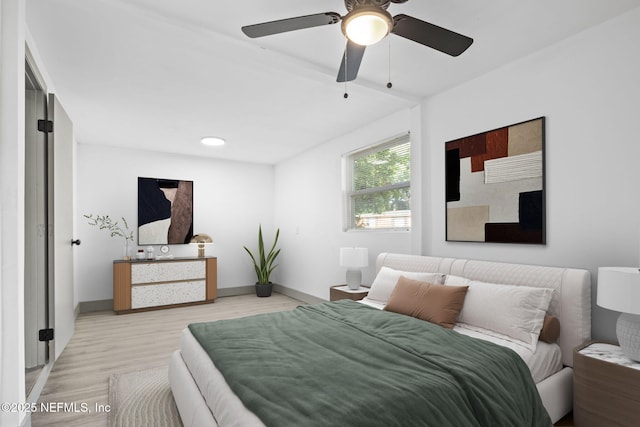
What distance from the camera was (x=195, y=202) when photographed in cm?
603

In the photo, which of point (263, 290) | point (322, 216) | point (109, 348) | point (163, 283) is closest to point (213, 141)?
point (322, 216)

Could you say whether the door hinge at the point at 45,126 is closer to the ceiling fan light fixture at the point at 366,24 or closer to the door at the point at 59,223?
the door at the point at 59,223

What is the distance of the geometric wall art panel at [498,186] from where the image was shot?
2.68m

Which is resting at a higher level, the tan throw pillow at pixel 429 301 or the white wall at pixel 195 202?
the white wall at pixel 195 202

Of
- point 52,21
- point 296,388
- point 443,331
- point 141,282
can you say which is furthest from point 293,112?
point 141,282

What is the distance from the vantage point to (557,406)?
2113 millimetres

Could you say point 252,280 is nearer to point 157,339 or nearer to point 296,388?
point 157,339

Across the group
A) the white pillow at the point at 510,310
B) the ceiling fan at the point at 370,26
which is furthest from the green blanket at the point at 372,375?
the ceiling fan at the point at 370,26

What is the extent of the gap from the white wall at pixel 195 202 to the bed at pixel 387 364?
3627 millimetres

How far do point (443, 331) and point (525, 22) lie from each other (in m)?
2.08

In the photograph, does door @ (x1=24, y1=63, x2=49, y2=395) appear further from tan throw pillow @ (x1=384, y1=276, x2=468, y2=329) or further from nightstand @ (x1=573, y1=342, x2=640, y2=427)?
nightstand @ (x1=573, y1=342, x2=640, y2=427)

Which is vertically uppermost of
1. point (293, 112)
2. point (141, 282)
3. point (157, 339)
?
point (293, 112)

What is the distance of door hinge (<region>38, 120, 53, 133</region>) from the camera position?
2.71m

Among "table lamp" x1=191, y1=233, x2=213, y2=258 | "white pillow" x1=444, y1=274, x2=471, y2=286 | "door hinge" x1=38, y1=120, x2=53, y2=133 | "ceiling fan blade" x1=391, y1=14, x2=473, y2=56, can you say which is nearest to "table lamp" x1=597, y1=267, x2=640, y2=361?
"white pillow" x1=444, y1=274, x2=471, y2=286
